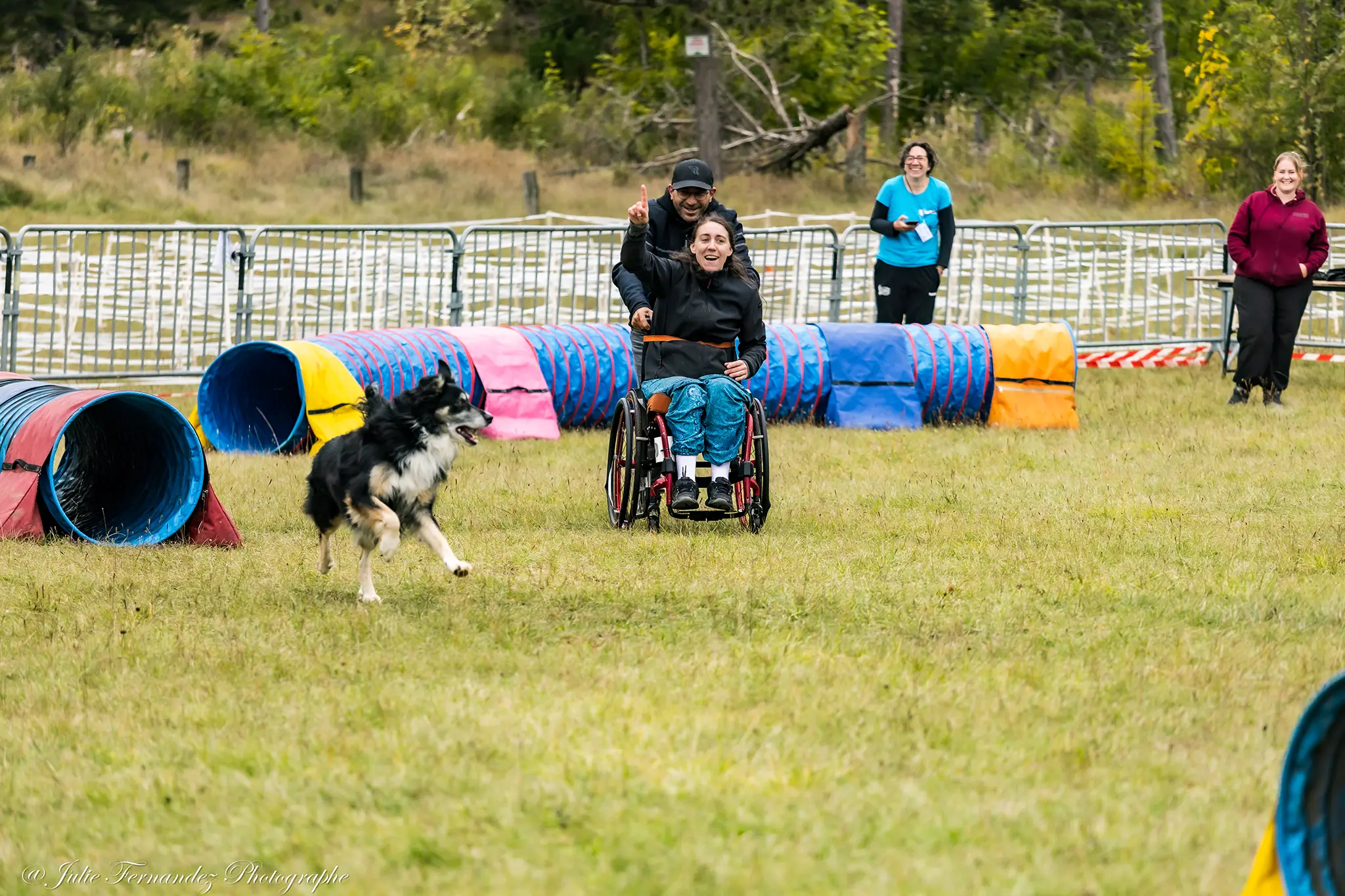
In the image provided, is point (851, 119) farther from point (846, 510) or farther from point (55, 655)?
point (55, 655)

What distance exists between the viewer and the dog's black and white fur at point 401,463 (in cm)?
690

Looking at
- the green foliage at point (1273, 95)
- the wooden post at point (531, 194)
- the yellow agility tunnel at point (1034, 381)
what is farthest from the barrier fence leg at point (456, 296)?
the green foliage at point (1273, 95)

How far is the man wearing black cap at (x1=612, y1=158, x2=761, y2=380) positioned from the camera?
345 inches

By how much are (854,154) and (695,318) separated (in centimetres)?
2663

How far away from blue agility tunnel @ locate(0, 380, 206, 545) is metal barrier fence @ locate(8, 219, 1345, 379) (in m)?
5.61

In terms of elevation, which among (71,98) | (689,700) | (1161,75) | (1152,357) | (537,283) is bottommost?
(689,700)

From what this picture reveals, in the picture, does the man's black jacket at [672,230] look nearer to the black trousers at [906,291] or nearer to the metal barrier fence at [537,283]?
the black trousers at [906,291]

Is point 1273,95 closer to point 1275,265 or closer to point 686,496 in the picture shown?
point 1275,265

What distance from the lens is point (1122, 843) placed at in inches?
159

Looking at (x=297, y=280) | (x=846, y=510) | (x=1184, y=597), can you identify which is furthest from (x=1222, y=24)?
(x=1184, y=597)

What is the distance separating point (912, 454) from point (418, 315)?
7.81 metres

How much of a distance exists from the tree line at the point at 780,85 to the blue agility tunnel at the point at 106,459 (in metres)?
22.7

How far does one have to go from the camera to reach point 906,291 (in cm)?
1405

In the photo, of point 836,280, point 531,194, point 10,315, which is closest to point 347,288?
point 10,315
